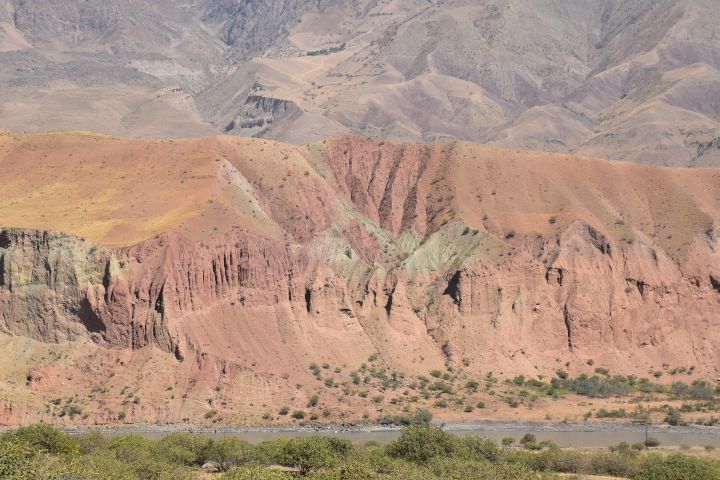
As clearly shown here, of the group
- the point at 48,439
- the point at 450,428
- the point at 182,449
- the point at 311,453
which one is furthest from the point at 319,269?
the point at 48,439

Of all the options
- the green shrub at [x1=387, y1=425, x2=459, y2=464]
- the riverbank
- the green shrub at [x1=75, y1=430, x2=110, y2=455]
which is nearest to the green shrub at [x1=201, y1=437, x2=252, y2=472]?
the green shrub at [x1=75, y1=430, x2=110, y2=455]

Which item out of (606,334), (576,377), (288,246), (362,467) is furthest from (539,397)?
(362,467)

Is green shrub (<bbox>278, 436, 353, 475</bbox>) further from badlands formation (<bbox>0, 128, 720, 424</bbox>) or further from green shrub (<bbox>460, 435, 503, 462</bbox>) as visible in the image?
badlands formation (<bbox>0, 128, 720, 424</bbox>)

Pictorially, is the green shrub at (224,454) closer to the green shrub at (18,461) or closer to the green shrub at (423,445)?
the green shrub at (423,445)

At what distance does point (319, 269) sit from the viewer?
334 ft

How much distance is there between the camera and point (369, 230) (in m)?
114

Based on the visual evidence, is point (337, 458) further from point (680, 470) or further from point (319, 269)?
point (319, 269)

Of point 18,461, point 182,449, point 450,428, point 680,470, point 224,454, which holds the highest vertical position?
point 450,428

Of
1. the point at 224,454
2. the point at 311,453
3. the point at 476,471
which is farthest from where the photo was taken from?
the point at 224,454

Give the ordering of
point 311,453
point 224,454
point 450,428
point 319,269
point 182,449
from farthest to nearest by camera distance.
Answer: point 319,269, point 450,428, point 182,449, point 224,454, point 311,453

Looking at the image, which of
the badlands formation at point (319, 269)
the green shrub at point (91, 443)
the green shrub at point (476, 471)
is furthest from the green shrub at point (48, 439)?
the badlands formation at point (319, 269)

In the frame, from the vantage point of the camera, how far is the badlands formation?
88.8m

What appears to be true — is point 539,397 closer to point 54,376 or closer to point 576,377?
point 576,377

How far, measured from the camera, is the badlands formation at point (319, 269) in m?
88.8
